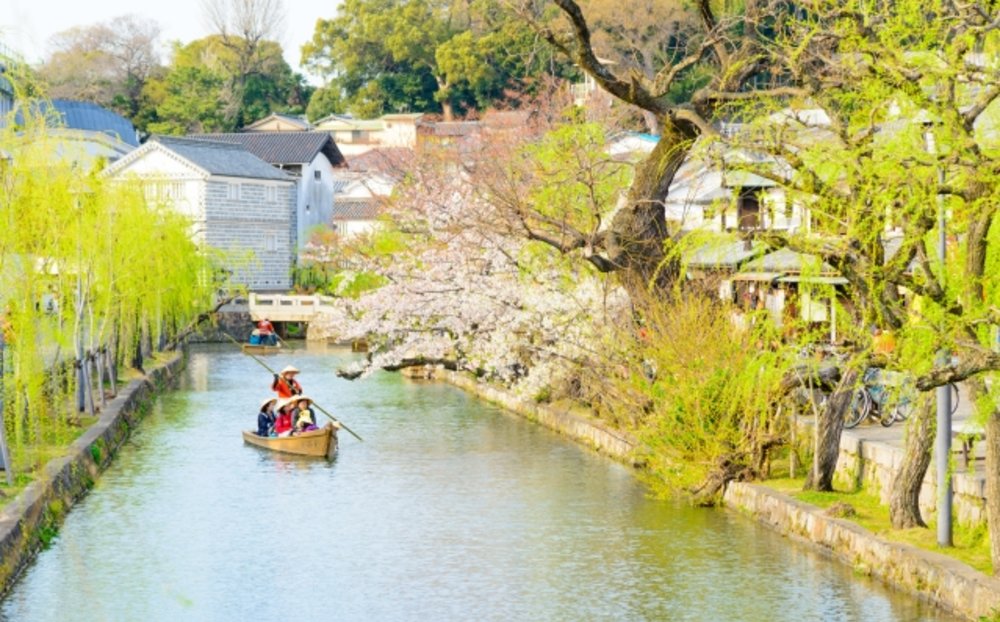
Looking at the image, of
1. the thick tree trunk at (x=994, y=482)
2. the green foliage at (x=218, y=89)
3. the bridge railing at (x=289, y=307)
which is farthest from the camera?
the green foliage at (x=218, y=89)

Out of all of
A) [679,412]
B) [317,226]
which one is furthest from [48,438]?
[317,226]

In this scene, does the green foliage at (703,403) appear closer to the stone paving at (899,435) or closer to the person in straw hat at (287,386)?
the stone paving at (899,435)

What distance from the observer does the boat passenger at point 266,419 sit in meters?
29.5

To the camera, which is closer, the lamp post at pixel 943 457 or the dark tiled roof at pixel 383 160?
the lamp post at pixel 943 457

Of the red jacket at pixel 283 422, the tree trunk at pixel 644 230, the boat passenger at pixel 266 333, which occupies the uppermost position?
the tree trunk at pixel 644 230

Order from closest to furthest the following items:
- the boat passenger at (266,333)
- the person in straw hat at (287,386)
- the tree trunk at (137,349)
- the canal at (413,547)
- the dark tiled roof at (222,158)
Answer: the canal at (413,547), the person in straw hat at (287,386), the tree trunk at (137,349), the boat passenger at (266,333), the dark tiled roof at (222,158)

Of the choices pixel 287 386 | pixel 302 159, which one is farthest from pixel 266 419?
pixel 302 159

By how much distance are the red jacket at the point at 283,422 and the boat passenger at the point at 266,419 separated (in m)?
0.51

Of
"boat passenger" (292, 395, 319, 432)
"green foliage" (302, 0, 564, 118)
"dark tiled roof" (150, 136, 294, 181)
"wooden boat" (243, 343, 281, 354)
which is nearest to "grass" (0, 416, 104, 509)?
"boat passenger" (292, 395, 319, 432)

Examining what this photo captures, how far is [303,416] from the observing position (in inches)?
1131

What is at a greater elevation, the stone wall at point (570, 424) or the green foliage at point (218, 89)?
the green foliage at point (218, 89)

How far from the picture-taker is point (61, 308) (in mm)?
26500

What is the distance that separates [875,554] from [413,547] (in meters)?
6.03

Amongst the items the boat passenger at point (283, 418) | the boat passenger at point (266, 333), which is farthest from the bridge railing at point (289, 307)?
the boat passenger at point (283, 418)
